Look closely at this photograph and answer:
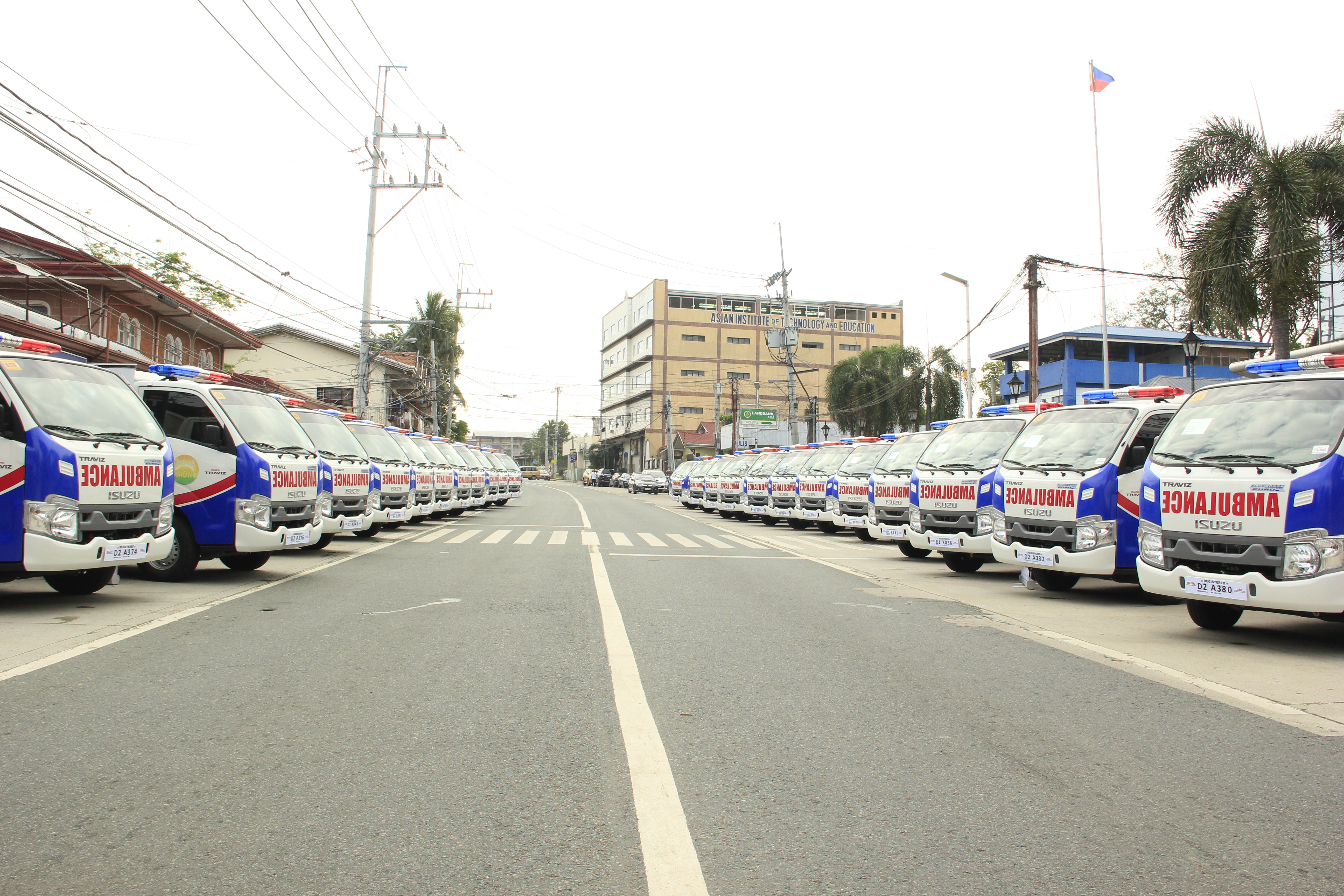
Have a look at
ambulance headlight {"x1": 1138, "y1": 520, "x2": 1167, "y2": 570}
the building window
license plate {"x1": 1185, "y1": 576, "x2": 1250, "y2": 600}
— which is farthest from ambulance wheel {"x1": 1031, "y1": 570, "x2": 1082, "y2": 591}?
the building window

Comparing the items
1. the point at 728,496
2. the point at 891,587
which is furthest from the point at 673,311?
the point at 891,587

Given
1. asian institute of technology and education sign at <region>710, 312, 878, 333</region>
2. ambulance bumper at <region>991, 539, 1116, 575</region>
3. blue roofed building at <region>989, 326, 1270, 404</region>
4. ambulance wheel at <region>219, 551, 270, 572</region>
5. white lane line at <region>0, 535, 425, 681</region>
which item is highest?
asian institute of technology and education sign at <region>710, 312, 878, 333</region>

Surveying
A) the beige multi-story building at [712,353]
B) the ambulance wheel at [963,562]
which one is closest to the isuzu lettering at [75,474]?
the ambulance wheel at [963,562]

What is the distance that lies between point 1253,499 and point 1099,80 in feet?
85.3

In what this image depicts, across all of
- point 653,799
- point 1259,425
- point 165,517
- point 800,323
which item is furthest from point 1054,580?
point 800,323

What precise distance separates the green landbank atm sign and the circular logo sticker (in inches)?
2368

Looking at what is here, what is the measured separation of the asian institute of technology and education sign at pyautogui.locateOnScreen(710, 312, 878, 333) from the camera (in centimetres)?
9425

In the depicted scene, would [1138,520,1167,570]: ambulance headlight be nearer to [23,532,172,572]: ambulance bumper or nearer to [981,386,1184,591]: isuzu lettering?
[981,386,1184,591]: isuzu lettering

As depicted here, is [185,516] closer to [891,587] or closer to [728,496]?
[891,587]

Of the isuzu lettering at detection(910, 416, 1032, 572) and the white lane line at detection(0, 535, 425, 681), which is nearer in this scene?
the white lane line at detection(0, 535, 425, 681)

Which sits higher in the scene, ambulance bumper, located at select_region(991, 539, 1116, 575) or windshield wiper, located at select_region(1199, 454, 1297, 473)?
windshield wiper, located at select_region(1199, 454, 1297, 473)

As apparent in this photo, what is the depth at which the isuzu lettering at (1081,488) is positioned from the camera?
31.6 feet

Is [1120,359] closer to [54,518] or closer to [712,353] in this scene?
[54,518]

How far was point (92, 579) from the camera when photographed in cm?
909
